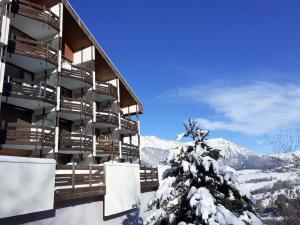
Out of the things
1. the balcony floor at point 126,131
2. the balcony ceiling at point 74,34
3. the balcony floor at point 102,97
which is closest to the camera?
the balcony ceiling at point 74,34

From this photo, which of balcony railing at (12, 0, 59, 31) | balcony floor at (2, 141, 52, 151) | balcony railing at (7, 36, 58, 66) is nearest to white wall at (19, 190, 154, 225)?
balcony floor at (2, 141, 52, 151)

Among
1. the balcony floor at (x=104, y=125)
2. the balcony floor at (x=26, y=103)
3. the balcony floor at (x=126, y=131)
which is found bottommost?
the balcony floor at (x=126, y=131)

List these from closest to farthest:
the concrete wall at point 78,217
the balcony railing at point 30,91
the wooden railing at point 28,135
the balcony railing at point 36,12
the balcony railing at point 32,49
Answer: the concrete wall at point 78,217, the wooden railing at point 28,135, the balcony railing at point 30,91, the balcony railing at point 32,49, the balcony railing at point 36,12

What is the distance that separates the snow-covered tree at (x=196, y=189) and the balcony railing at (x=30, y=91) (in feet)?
39.4

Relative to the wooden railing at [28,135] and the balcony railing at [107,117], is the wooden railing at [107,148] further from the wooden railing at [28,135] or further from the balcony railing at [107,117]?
the wooden railing at [28,135]

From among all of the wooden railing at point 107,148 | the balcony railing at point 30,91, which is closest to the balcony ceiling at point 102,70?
the wooden railing at point 107,148

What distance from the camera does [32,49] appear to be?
1936 centimetres

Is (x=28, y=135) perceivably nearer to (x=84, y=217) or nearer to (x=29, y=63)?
(x=29, y=63)

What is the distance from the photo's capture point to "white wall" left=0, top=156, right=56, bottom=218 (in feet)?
30.5

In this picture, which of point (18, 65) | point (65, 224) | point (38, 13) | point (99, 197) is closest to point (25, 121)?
point (18, 65)

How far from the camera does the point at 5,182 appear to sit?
30.6 ft

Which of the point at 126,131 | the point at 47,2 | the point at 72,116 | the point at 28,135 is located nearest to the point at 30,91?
the point at 28,135

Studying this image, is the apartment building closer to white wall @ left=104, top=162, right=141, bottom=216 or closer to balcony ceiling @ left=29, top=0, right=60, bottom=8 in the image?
balcony ceiling @ left=29, top=0, right=60, bottom=8

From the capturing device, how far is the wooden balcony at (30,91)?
17.6m
